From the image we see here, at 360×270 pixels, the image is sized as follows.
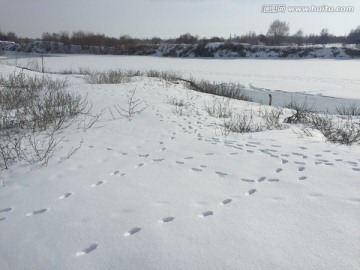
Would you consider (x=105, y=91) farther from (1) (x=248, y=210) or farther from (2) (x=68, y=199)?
(1) (x=248, y=210)

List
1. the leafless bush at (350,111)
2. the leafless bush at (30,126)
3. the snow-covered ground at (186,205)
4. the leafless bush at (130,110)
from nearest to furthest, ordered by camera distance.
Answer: the snow-covered ground at (186,205), the leafless bush at (30,126), the leafless bush at (130,110), the leafless bush at (350,111)

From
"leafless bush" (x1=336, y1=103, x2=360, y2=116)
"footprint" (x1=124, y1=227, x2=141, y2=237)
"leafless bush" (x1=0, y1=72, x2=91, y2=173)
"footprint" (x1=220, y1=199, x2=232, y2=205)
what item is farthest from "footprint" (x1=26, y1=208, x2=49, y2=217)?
"leafless bush" (x1=336, y1=103, x2=360, y2=116)

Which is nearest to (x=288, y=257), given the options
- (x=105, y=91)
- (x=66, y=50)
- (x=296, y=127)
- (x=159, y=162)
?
(x=159, y=162)

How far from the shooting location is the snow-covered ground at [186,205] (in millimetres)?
2504

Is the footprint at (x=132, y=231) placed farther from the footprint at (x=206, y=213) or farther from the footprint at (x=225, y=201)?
the footprint at (x=225, y=201)

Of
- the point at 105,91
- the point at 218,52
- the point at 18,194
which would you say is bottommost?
the point at 18,194

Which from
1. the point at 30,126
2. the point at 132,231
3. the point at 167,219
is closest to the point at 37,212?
the point at 132,231

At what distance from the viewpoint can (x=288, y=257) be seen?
2414 mm

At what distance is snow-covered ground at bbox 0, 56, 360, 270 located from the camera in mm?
2504

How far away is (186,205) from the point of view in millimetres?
3336

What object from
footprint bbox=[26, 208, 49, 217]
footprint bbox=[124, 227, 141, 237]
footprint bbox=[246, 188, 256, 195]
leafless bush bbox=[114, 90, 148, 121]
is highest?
leafless bush bbox=[114, 90, 148, 121]

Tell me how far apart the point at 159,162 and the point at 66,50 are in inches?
2415

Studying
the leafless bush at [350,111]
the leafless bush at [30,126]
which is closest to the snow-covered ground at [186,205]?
the leafless bush at [30,126]

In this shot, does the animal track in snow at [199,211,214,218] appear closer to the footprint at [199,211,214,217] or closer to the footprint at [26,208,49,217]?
the footprint at [199,211,214,217]
